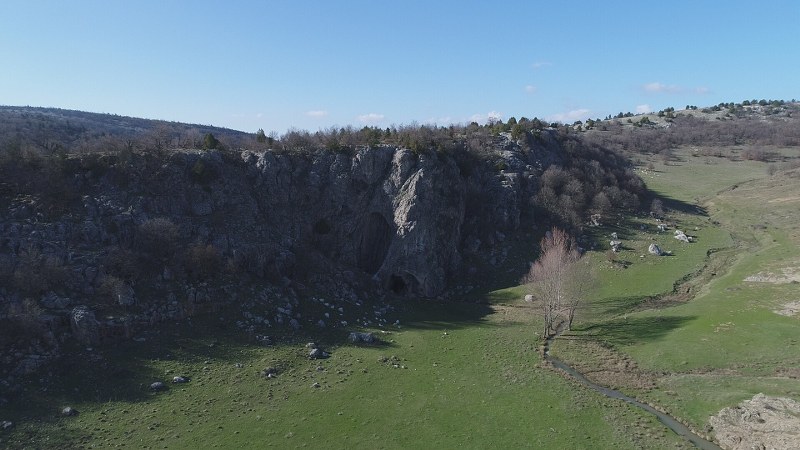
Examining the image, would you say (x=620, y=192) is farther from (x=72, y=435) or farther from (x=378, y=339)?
(x=72, y=435)

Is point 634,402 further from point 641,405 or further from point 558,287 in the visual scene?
point 558,287

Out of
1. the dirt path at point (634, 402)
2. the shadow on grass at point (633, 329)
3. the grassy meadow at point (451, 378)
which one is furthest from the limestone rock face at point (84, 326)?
the shadow on grass at point (633, 329)

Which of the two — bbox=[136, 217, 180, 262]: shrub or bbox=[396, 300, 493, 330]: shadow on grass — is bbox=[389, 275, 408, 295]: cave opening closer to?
bbox=[396, 300, 493, 330]: shadow on grass

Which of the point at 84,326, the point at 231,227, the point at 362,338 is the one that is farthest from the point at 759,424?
the point at 231,227

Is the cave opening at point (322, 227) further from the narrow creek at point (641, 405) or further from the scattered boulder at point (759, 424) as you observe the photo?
the scattered boulder at point (759, 424)

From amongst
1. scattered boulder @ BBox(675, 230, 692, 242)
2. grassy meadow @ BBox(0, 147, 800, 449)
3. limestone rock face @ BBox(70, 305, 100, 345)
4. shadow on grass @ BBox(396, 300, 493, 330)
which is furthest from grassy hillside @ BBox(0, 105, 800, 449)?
scattered boulder @ BBox(675, 230, 692, 242)
